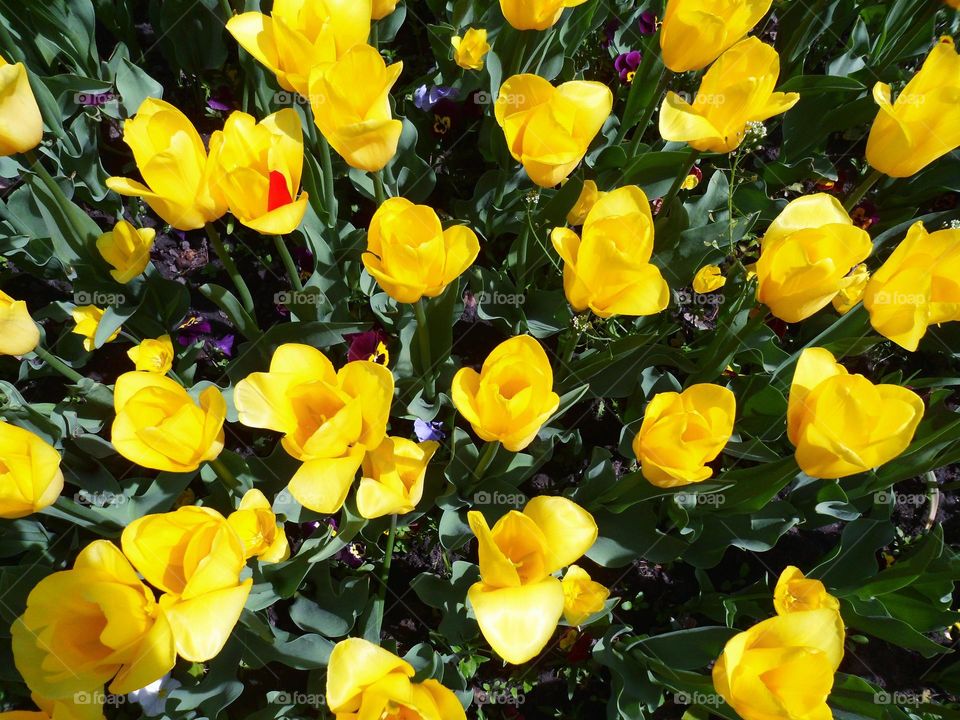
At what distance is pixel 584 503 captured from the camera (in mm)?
1674

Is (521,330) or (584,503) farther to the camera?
(521,330)

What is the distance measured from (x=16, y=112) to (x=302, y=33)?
0.55 meters

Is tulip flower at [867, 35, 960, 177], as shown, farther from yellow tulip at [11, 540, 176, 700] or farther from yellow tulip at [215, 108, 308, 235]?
yellow tulip at [11, 540, 176, 700]

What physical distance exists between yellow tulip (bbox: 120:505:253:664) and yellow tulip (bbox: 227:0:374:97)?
0.85 m

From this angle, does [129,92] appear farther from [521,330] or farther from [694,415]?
[694,415]

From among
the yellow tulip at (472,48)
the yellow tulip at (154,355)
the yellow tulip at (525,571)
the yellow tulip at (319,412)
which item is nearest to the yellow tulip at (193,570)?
the yellow tulip at (319,412)

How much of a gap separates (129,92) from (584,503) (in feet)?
5.45

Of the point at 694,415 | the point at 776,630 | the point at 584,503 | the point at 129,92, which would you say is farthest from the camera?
the point at 129,92

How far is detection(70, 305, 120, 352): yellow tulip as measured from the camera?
1.74 meters

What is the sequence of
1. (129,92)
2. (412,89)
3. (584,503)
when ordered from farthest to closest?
1. (412,89)
2. (129,92)
3. (584,503)

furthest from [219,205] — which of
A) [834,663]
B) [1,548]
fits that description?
[834,663]

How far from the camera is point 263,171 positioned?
51.7 inches

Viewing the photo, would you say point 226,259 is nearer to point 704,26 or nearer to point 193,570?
point 193,570

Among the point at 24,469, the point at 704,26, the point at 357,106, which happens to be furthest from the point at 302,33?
the point at 24,469
